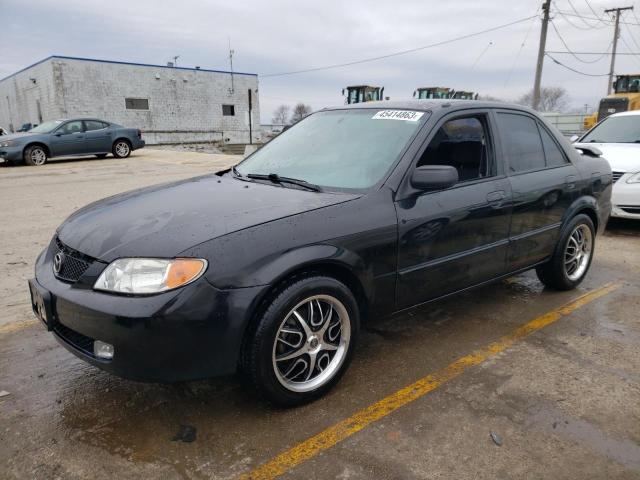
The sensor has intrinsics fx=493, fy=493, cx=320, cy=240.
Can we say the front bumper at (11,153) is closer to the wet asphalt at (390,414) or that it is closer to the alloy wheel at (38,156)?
the alloy wheel at (38,156)

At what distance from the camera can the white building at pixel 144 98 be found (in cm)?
2877

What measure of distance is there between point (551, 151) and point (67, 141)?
15374mm

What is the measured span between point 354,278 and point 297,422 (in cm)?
82

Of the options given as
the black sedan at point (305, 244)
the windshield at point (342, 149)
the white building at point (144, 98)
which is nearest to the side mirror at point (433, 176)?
the black sedan at point (305, 244)

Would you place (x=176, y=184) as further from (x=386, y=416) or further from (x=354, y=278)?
(x=386, y=416)

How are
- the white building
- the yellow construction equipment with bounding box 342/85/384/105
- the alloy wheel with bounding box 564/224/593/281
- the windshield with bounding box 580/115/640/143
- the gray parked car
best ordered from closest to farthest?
1. the alloy wheel with bounding box 564/224/593/281
2. the windshield with bounding box 580/115/640/143
3. the gray parked car
4. the yellow construction equipment with bounding box 342/85/384/105
5. the white building

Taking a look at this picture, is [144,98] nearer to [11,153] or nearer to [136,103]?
[136,103]

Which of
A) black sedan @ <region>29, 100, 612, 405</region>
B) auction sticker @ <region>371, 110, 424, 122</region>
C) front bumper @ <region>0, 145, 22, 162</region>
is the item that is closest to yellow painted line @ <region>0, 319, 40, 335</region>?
black sedan @ <region>29, 100, 612, 405</region>

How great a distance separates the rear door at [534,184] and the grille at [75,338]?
113 inches

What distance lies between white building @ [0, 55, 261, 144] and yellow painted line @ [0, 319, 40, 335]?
2890cm

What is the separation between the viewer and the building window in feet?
101

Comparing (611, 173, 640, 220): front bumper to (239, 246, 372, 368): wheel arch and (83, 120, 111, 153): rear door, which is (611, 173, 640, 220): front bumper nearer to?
(239, 246, 372, 368): wheel arch

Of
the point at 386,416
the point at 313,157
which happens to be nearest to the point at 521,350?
the point at 386,416

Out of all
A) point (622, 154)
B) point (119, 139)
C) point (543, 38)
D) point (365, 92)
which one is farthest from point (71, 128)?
point (543, 38)
